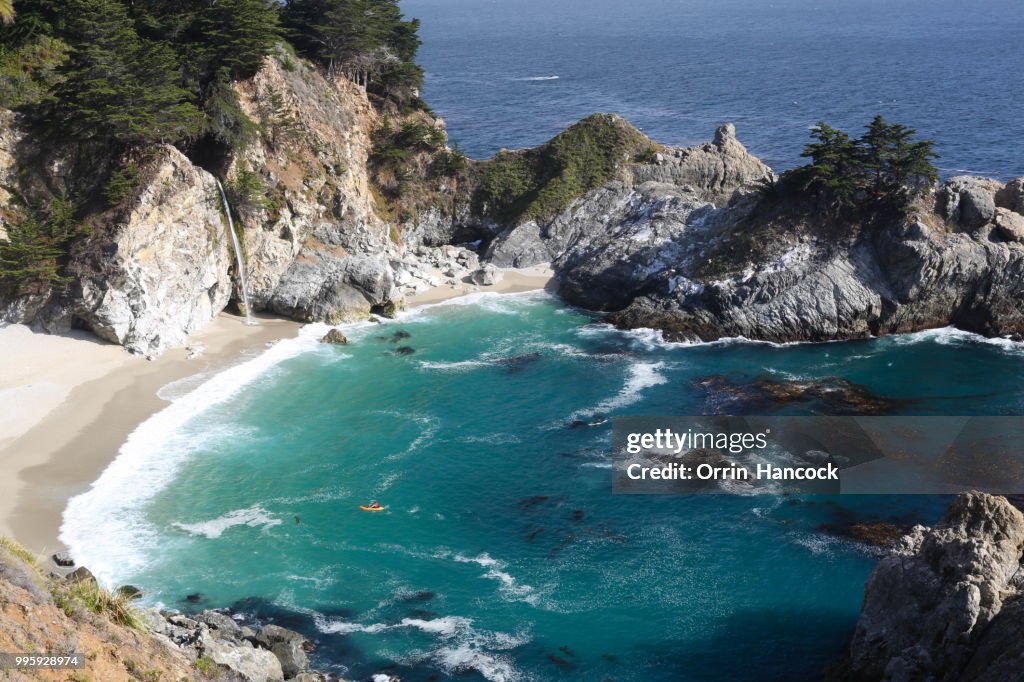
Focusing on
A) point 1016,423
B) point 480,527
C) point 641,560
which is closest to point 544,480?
point 480,527

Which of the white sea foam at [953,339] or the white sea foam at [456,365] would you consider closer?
the white sea foam at [456,365]

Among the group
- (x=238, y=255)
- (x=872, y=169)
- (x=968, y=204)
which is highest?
(x=872, y=169)

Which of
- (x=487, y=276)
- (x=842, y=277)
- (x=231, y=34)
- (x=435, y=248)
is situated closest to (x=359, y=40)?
(x=231, y=34)

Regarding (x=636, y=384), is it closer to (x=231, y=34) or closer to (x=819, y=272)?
(x=819, y=272)

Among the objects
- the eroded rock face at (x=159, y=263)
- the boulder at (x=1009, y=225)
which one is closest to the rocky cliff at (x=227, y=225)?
the eroded rock face at (x=159, y=263)

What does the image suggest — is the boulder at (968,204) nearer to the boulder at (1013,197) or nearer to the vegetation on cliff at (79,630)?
the boulder at (1013,197)

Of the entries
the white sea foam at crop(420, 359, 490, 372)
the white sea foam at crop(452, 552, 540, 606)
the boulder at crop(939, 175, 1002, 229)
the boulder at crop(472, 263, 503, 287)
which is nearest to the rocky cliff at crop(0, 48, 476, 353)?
the boulder at crop(472, 263, 503, 287)

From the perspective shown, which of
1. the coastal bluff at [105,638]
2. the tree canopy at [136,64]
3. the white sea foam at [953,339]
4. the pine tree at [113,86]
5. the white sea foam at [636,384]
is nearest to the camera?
the coastal bluff at [105,638]
